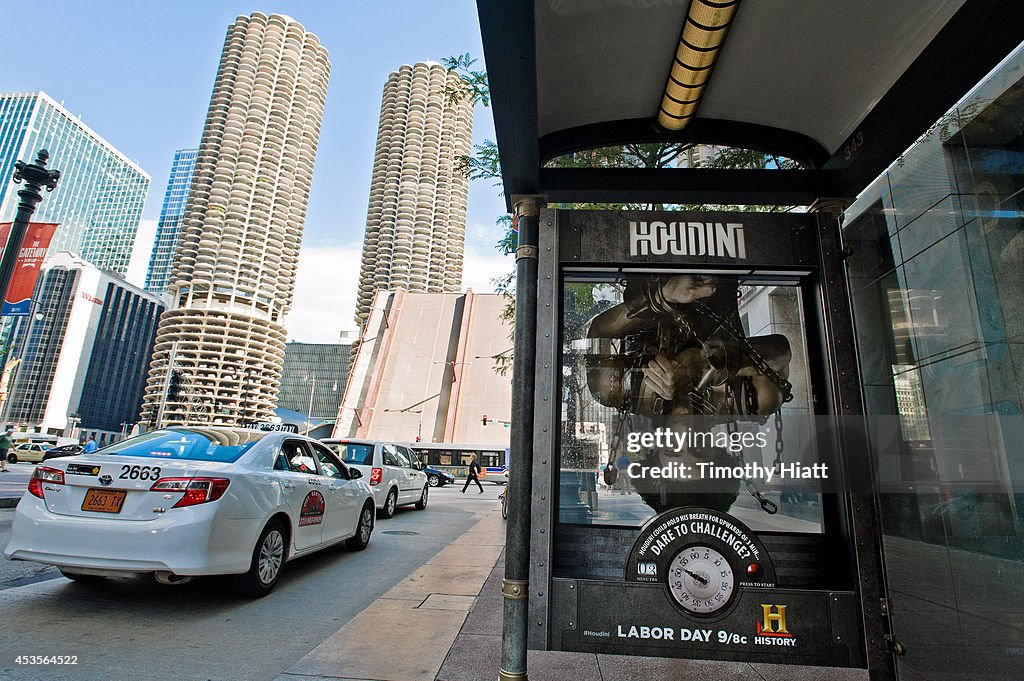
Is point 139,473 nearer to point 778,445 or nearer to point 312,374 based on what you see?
point 778,445

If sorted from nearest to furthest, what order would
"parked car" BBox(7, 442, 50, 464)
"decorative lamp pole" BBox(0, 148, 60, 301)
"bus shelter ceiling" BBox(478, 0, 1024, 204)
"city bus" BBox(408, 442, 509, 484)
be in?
1. "bus shelter ceiling" BBox(478, 0, 1024, 204)
2. "decorative lamp pole" BBox(0, 148, 60, 301)
3. "parked car" BBox(7, 442, 50, 464)
4. "city bus" BBox(408, 442, 509, 484)

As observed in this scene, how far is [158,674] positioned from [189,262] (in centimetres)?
11991

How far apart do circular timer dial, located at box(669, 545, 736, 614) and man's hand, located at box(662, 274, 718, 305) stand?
1.08 metres

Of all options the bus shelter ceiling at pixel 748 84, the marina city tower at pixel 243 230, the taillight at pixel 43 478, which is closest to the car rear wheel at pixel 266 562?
the taillight at pixel 43 478

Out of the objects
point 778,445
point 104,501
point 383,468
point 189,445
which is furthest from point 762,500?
point 383,468

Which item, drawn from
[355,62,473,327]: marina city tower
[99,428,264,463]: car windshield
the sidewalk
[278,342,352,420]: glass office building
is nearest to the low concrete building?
[99,428,264,463]: car windshield

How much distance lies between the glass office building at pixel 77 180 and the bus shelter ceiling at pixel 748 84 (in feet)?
244

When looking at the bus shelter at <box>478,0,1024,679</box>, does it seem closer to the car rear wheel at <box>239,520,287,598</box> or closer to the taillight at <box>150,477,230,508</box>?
the taillight at <box>150,477,230,508</box>

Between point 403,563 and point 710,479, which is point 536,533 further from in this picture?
point 403,563

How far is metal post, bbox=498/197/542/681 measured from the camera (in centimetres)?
218

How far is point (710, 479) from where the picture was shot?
2311 millimetres

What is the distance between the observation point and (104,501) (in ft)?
12.9

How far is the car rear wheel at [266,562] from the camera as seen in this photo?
452cm

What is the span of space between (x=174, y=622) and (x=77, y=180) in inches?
6287
